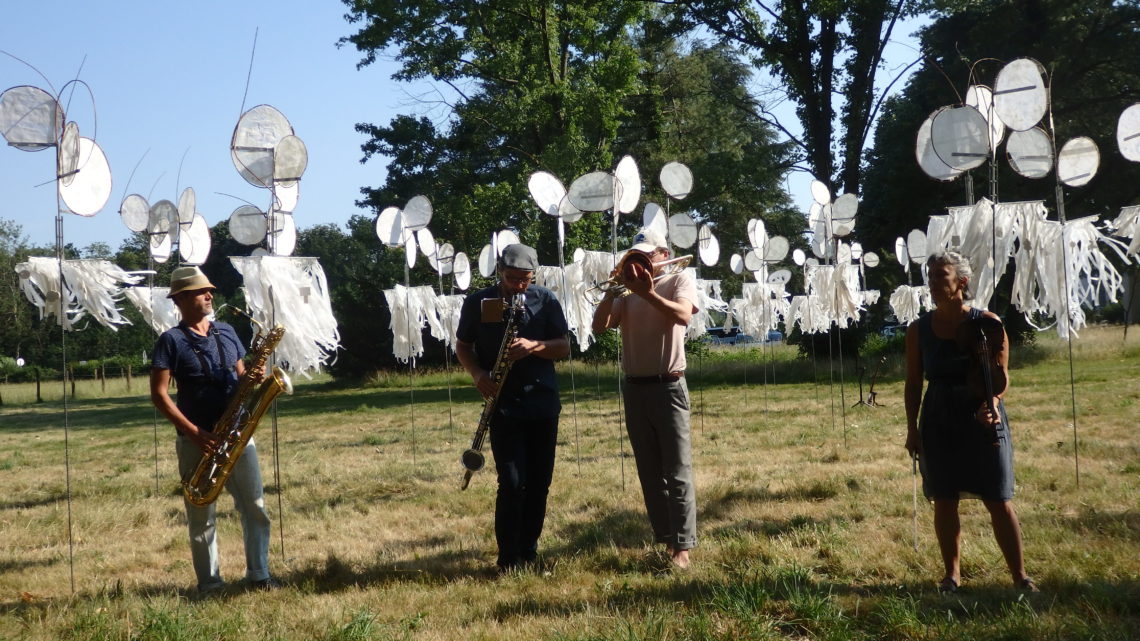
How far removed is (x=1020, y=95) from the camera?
626cm

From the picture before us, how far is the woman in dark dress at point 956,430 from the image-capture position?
3.95 meters

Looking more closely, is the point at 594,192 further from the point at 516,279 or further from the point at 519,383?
the point at 519,383

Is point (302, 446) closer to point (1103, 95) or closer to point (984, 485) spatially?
point (984, 485)

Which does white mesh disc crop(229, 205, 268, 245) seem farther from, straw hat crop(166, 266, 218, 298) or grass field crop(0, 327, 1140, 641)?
straw hat crop(166, 266, 218, 298)

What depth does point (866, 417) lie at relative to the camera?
481 inches

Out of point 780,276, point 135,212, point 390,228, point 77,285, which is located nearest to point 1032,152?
point 390,228

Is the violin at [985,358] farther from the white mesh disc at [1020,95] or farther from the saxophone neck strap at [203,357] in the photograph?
the saxophone neck strap at [203,357]

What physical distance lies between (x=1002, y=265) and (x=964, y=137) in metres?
0.95

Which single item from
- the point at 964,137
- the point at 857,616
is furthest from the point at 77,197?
the point at 964,137

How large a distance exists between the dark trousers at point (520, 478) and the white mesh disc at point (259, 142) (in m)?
2.61

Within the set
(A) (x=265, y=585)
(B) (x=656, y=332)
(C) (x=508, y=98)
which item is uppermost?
(C) (x=508, y=98)

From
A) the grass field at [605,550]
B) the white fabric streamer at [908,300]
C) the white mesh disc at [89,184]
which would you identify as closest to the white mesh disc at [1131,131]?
the grass field at [605,550]

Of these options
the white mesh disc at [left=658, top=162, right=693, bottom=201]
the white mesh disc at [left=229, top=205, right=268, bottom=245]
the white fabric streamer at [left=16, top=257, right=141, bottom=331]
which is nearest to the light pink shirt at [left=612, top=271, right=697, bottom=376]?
the white mesh disc at [left=658, top=162, right=693, bottom=201]

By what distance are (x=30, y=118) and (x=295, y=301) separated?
2000 mm
